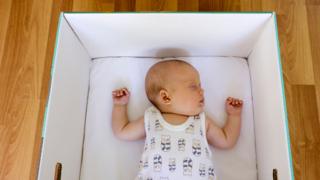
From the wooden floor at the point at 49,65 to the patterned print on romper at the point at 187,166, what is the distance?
418 millimetres

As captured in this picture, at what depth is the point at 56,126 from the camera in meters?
0.83

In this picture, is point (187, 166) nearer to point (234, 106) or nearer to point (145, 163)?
point (145, 163)

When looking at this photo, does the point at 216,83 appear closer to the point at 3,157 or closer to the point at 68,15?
the point at 68,15

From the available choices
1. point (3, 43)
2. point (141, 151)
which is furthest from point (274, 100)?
point (3, 43)

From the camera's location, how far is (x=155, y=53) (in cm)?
110

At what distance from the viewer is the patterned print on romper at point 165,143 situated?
893 millimetres

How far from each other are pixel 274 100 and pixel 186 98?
24cm

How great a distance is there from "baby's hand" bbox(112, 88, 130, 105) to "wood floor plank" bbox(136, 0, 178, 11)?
40cm

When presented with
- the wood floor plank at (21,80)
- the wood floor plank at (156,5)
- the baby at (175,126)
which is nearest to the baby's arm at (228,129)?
the baby at (175,126)

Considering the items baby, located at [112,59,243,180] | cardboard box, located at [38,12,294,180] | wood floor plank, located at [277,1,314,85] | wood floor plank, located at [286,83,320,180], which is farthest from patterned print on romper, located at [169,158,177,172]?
wood floor plank, located at [277,1,314,85]

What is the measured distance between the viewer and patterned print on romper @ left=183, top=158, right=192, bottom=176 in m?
0.87

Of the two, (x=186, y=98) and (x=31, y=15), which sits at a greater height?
(x=31, y=15)

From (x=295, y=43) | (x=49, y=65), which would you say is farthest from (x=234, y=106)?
(x=49, y=65)

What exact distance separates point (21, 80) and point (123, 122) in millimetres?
473
